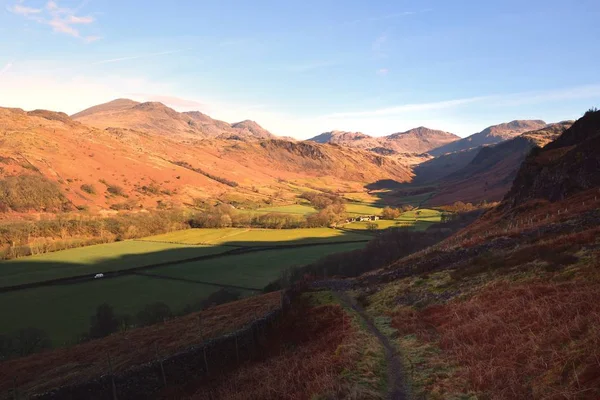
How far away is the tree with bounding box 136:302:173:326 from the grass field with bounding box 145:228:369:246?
48688 mm

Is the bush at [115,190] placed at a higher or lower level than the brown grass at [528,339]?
higher

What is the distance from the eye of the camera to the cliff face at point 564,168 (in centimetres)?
5147

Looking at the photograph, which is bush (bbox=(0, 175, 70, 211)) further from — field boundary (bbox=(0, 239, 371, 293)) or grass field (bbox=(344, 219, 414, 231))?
grass field (bbox=(344, 219, 414, 231))

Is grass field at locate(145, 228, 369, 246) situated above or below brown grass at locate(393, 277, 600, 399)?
below

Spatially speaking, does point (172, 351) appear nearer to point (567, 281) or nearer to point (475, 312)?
point (475, 312)

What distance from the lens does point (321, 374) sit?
15688mm

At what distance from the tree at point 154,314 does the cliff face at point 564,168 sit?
5924 cm

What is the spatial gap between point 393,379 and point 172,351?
63.2ft

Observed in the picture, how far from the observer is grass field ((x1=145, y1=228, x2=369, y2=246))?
105 metres

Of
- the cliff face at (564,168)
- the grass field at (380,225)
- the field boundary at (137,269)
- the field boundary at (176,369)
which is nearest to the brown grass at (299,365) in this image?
the field boundary at (176,369)

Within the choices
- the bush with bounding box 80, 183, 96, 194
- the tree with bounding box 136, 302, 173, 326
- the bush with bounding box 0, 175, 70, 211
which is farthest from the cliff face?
the bush with bounding box 80, 183, 96, 194

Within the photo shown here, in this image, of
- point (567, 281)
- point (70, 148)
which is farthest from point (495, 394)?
point (70, 148)

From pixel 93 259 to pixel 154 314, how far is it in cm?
4437

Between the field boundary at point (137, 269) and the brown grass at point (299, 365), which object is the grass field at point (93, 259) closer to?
the field boundary at point (137, 269)
